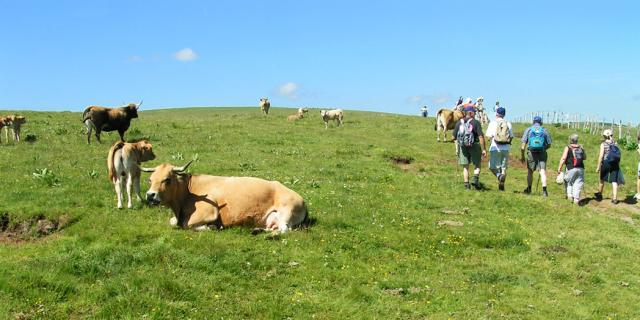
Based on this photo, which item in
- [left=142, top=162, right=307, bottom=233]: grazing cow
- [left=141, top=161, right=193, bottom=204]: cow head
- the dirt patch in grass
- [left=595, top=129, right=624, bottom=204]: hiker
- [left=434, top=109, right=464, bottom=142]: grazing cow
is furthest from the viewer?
[left=434, top=109, right=464, bottom=142]: grazing cow

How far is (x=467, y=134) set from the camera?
19.1m

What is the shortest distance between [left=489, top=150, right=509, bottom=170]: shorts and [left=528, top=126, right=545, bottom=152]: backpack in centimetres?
→ 86

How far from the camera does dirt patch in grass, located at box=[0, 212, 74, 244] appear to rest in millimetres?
12711

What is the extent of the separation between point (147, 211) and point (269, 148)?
13874mm

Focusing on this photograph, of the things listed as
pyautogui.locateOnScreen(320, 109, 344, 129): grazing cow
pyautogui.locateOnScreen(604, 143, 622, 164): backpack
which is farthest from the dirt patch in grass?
pyautogui.locateOnScreen(320, 109, 344, 129): grazing cow

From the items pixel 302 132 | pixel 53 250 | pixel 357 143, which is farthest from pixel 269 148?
pixel 53 250

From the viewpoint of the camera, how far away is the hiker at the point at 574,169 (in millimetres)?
19016

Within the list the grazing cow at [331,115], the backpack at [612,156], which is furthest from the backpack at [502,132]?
the grazing cow at [331,115]

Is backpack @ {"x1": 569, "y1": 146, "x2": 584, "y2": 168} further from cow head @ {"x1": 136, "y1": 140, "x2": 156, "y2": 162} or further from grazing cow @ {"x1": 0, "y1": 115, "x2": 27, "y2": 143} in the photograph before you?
grazing cow @ {"x1": 0, "y1": 115, "x2": 27, "y2": 143}

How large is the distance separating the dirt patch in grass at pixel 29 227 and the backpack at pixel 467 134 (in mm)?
12240

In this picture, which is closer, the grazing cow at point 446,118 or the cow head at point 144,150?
the cow head at point 144,150

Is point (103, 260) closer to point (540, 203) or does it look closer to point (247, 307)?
point (247, 307)

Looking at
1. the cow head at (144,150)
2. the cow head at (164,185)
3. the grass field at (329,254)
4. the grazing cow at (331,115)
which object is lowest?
the grass field at (329,254)

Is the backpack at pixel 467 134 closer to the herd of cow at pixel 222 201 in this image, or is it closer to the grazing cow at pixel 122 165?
the herd of cow at pixel 222 201
